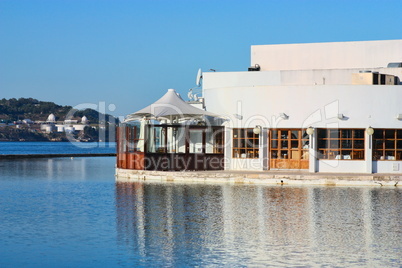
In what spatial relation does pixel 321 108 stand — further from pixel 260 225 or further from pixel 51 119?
pixel 51 119

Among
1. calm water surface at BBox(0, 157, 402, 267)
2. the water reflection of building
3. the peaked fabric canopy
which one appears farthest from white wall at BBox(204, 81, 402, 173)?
the water reflection of building

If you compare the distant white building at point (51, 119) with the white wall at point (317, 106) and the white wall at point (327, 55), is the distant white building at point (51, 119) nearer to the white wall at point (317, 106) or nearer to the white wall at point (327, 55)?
the white wall at point (327, 55)

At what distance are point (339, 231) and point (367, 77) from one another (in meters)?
16.7

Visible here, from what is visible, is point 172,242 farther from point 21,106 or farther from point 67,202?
point 21,106

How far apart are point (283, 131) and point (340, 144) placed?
2.45 meters

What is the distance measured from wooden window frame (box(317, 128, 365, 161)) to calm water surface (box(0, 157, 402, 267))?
393 centimetres

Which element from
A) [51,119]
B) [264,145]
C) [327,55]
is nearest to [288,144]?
[264,145]

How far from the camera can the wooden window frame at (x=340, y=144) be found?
2861cm

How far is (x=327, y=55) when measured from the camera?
39.1m

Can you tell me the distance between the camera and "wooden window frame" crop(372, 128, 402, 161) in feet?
93.7

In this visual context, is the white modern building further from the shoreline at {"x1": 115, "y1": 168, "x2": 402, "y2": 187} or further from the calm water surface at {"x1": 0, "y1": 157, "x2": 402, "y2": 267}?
the calm water surface at {"x1": 0, "y1": 157, "x2": 402, "y2": 267}

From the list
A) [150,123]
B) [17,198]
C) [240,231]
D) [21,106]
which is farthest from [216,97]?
[21,106]

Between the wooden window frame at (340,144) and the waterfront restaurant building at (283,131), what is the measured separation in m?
0.04

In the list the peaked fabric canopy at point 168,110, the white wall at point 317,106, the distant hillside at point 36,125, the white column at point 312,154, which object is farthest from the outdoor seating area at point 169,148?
the distant hillside at point 36,125
